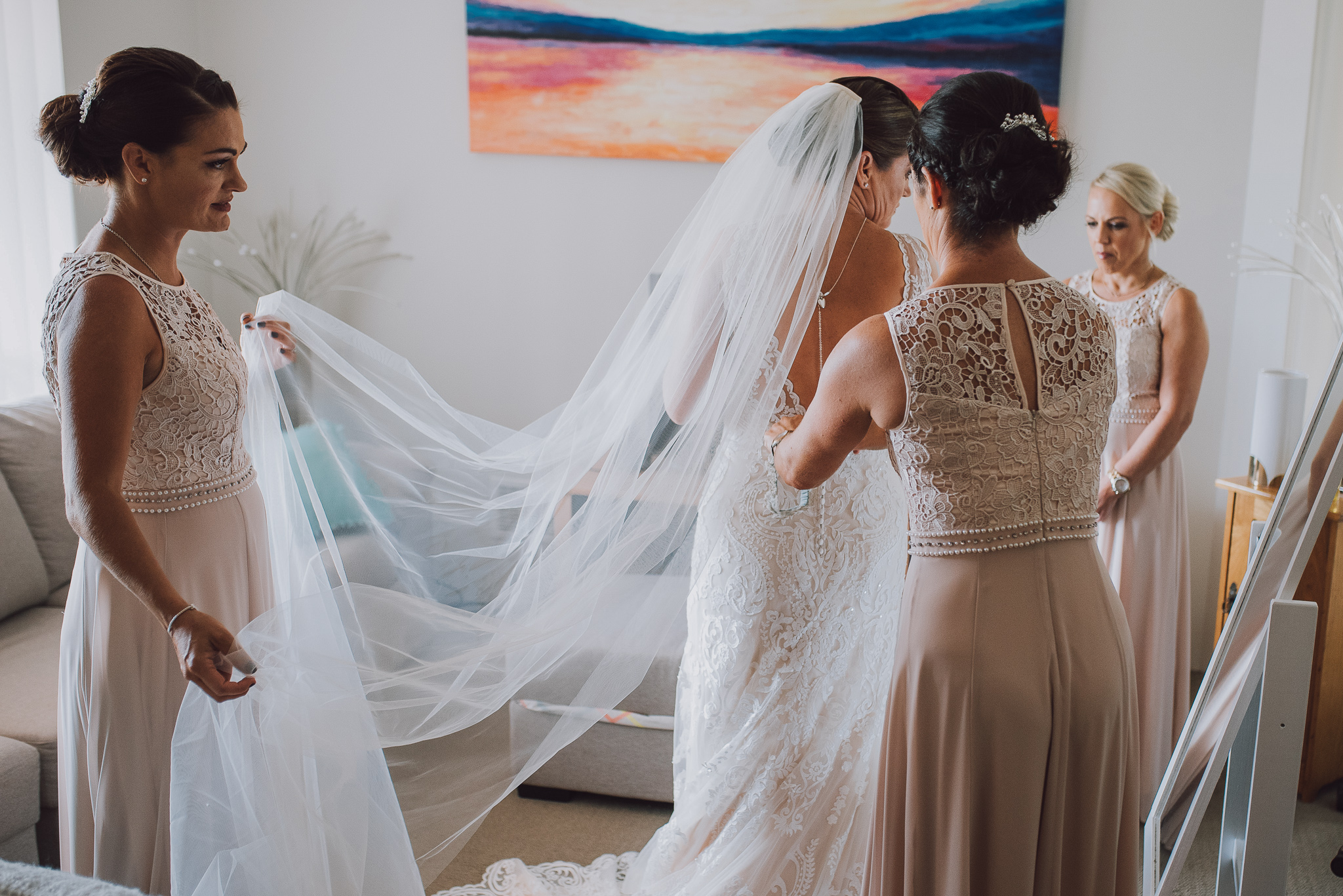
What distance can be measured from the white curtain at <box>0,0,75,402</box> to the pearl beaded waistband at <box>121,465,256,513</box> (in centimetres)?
180

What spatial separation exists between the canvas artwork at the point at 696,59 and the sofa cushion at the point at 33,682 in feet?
7.00

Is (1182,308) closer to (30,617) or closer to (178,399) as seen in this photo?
(178,399)

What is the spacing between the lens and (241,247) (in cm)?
Answer: 364

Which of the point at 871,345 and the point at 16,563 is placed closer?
the point at 871,345

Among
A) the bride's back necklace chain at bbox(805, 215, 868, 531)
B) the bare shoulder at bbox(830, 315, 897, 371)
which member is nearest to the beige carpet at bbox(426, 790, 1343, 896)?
the bride's back necklace chain at bbox(805, 215, 868, 531)

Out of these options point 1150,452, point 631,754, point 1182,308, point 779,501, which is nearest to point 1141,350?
point 1182,308

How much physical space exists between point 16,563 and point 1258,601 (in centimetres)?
276

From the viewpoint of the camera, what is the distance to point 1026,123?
3.90ft

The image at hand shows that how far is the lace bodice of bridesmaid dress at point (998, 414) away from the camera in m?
1.19

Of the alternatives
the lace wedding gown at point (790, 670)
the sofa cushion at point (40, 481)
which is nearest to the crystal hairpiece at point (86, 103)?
the lace wedding gown at point (790, 670)

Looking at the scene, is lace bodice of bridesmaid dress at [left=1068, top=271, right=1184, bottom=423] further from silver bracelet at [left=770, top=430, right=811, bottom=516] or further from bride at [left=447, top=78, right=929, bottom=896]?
silver bracelet at [left=770, top=430, right=811, bottom=516]

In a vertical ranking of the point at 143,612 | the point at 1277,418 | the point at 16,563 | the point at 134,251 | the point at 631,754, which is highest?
the point at 134,251

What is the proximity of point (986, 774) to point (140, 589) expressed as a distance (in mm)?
1140

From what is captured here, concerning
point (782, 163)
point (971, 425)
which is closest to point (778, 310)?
point (782, 163)
